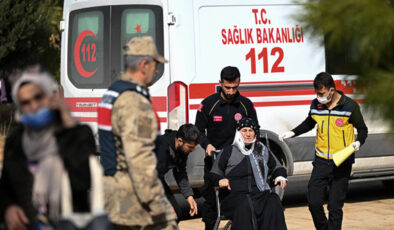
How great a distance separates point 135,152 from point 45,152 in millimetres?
1081

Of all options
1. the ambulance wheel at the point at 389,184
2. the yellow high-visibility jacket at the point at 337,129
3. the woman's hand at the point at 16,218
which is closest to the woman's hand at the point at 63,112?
the woman's hand at the point at 16,218

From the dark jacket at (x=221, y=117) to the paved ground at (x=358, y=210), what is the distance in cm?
143

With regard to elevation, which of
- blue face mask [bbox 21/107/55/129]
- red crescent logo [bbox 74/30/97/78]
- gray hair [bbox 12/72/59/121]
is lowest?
blue face mask [bbox 21/107/55/129]

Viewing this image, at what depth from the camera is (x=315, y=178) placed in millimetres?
7832

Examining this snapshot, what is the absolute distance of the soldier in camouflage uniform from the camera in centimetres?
433

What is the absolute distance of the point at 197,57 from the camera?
9.28 m

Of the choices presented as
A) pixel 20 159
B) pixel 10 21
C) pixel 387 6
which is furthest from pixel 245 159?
pixel 10 21

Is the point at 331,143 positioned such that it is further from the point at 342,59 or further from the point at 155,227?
the point at 342,59

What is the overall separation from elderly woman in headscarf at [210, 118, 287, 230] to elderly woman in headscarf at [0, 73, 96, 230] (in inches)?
162

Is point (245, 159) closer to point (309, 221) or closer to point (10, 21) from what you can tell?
point (309, 221)

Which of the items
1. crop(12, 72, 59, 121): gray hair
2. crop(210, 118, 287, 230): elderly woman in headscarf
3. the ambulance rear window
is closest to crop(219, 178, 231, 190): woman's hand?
crop(210, 118, 287, 230): elderly woman in headscarf

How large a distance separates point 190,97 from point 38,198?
5884 millimetres

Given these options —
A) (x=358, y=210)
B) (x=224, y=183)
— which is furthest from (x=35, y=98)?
(x=358, y=210)

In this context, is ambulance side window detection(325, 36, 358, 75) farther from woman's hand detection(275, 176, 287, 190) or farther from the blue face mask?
woman's hand detection(275, 176, 287, 190)
